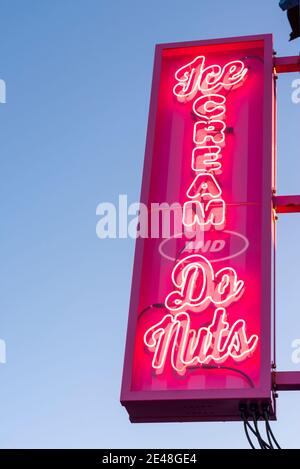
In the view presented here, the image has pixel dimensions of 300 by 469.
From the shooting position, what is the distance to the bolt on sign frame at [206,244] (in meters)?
10.4

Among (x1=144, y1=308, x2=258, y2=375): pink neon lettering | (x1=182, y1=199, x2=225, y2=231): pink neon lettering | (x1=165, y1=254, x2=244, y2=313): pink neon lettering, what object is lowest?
(x1=144, y1=308, x2=258, y2=375): pink neon lettering

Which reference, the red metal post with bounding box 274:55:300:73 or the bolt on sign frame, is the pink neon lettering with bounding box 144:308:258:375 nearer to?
the bolt on sign frame

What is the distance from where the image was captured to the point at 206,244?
37.6ft

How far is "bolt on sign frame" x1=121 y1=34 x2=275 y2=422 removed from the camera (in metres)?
10.4

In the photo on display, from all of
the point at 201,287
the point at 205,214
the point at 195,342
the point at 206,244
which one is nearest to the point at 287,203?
the point at 205,214

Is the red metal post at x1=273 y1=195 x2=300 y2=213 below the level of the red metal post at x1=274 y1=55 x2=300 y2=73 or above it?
below

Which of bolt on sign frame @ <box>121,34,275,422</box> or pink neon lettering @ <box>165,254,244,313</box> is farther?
pink neon lettering @ <box>165,254,244,313</box>

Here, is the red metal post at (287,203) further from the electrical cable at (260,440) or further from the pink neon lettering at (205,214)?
the electrical cable at (260,440)

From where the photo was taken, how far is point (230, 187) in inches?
468

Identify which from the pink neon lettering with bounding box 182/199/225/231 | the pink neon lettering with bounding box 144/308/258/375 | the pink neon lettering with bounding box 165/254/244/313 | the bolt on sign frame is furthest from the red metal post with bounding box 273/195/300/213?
the pink neon lettering with bounding box 144/308/258/375

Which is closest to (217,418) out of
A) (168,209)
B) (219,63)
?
(168,209)

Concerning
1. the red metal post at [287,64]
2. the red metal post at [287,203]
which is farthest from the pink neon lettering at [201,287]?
the red metal post at [287,64]
